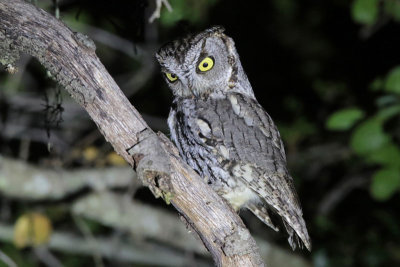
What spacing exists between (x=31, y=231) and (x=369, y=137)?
82.0 inches

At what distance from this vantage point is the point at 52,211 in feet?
13.2

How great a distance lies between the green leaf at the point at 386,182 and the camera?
2900 mm

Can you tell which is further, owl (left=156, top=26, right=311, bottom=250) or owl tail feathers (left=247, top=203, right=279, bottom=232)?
owl tail feathers (left=247, top=203, right=279, bottom=232)

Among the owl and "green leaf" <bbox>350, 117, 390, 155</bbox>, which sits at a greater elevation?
the owl

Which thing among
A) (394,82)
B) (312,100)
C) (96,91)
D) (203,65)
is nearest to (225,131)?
(203,65)

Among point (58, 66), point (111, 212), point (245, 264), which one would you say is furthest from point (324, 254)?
point (58, 66)

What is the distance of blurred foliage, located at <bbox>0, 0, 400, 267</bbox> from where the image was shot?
2.95 m

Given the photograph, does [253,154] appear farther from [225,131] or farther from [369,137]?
[369,137]

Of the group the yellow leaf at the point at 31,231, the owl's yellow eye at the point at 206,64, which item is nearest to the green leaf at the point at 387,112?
the owl's yellow eye at the point at 206,64

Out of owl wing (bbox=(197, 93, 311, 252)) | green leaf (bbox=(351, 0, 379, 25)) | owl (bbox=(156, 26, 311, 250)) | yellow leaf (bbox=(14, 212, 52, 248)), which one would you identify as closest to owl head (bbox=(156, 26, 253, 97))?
owl (bbox=(156, 26, 311, 250))

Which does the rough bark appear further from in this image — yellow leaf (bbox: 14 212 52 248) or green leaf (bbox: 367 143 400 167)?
yellow leaf (bbox: 14 212 52 248)

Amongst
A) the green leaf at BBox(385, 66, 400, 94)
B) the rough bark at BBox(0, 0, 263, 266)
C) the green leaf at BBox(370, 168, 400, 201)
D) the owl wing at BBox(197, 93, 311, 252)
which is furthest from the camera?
the green leaf at BBox(370, 168, 400, 201)

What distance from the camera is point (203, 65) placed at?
256cm

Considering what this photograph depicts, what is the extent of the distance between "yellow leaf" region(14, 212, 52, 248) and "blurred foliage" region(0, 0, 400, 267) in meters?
0.38
